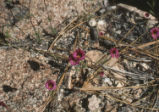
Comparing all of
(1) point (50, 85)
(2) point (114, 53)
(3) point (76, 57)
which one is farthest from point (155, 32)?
(1) point (50, 85)

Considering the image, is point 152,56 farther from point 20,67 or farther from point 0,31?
point 0,31

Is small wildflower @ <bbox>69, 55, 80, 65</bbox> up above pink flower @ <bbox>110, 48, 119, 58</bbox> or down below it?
below

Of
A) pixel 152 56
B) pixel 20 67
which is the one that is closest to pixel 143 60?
pixel 152 56

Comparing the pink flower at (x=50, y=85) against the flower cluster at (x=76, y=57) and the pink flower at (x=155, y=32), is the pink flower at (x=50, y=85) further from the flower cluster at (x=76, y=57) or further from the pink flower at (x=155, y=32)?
the pink flower at (x=155, y=32)

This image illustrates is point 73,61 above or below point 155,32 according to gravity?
below

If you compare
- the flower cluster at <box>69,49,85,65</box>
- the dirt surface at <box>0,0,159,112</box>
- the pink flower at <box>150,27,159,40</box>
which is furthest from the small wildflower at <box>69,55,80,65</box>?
the pink flower at <box>150,27,159,40</box>

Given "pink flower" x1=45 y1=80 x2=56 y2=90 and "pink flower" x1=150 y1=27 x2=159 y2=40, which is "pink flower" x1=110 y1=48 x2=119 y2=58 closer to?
"pink flower" x1=150 y1=27 x2=159 y2=40

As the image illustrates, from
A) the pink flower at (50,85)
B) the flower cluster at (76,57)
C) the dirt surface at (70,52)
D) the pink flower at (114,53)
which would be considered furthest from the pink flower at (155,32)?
the pink flower at (50,85)

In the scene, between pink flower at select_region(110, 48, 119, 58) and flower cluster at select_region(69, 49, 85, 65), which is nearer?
flower cluster at select_region(69, 49, 85, 65)

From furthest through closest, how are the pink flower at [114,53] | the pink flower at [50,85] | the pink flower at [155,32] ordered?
the pink flower at [155,32]
the pink flower at [114,53]
the pink flower at [50,85]

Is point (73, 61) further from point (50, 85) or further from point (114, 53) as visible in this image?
point (114, 53)

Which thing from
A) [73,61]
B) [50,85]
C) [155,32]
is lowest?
[50,85]
